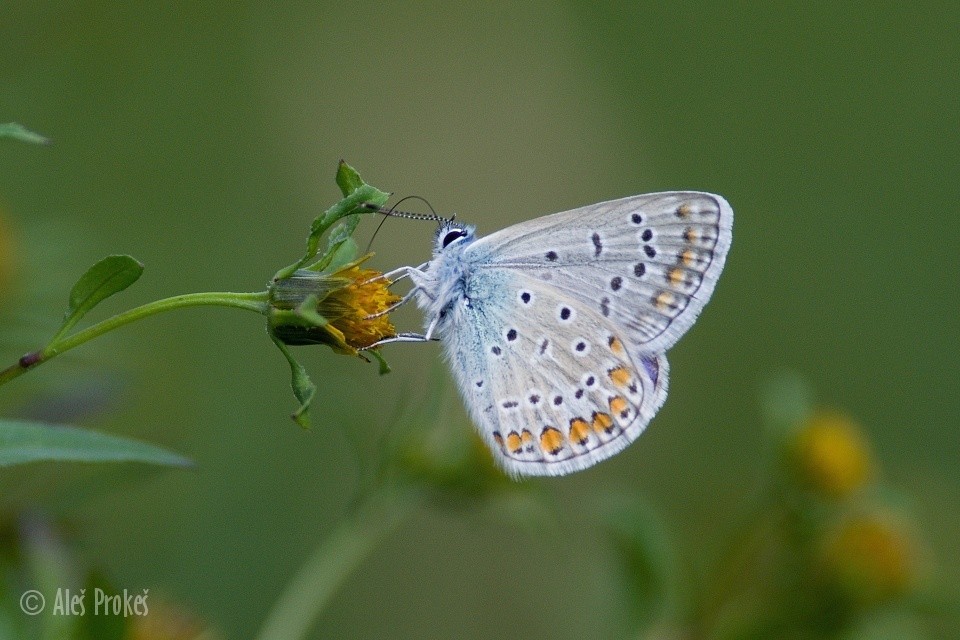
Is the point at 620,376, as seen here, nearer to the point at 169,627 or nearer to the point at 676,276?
the point at 676,276

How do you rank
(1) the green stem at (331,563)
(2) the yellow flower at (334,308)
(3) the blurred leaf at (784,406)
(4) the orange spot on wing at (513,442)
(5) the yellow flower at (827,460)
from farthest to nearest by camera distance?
(3) the blurred leaf at (784,406) < (5) the yellow flower at (827,460) < (4) the orange spot on wing at (513,442) < (1) the green stem at (331,563) < (2) the yellow flower at (334,308)

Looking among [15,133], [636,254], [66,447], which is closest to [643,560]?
[636,254]

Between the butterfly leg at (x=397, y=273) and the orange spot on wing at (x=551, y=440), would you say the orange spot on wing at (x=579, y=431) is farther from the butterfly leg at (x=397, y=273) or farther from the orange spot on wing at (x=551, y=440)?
the butterfly leg at (x=397, y=273)

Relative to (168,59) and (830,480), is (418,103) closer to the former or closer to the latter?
(168,59)

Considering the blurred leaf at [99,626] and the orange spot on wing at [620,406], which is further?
the orange spot on wing at [620,406]

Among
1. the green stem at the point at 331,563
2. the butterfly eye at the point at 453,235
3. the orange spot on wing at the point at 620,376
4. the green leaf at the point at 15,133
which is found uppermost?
the green leaf at the point at 15,133

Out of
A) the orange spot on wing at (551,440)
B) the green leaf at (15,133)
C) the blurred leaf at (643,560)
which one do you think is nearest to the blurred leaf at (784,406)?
the blurred leaf at (643,560)

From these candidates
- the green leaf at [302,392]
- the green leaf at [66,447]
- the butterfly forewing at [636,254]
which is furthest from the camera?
the butterfly forewing at [636,254]

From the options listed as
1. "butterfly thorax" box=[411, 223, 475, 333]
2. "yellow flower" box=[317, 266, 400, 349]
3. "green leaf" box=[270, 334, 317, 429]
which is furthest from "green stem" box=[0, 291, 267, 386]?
"butterfly thorax" box=[411, 223, 475, 333]
